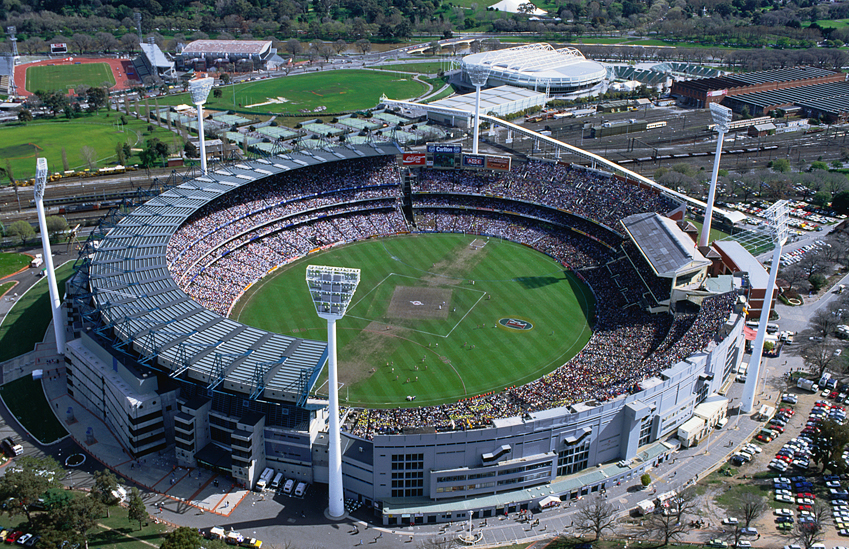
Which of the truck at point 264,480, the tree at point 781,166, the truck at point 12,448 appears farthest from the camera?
the tree at point 781,166

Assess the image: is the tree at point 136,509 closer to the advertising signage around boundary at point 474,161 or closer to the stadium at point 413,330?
the stadium at point 413,330

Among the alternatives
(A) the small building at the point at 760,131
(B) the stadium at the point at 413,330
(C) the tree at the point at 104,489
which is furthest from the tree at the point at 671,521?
(A) the small building at the point at 760,131

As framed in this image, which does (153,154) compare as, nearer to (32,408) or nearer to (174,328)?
(32,408)

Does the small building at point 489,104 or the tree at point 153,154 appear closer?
the tree at point 153,154

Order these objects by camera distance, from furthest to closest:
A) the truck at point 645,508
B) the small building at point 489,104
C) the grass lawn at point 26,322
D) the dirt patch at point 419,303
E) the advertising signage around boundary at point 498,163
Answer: the small building at point 489,104 → the advertising signage around boundary at point 498,163 → the dirt patch at point 419,303 → the grass lawn at point 26,322 → the truck at point 645,508

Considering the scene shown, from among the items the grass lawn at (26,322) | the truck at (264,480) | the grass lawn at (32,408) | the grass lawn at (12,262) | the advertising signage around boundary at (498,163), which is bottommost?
the truck at (264,480)

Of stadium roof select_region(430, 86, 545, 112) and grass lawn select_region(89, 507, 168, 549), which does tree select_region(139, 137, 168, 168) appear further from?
grass lawn select_region(89, 507, 168, 549)

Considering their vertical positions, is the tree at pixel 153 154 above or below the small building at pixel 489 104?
below

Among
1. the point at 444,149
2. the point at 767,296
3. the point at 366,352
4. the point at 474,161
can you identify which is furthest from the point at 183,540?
the point at 474,161

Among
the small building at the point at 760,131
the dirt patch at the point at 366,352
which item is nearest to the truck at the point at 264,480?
the dirt patch at the point at 366,352
